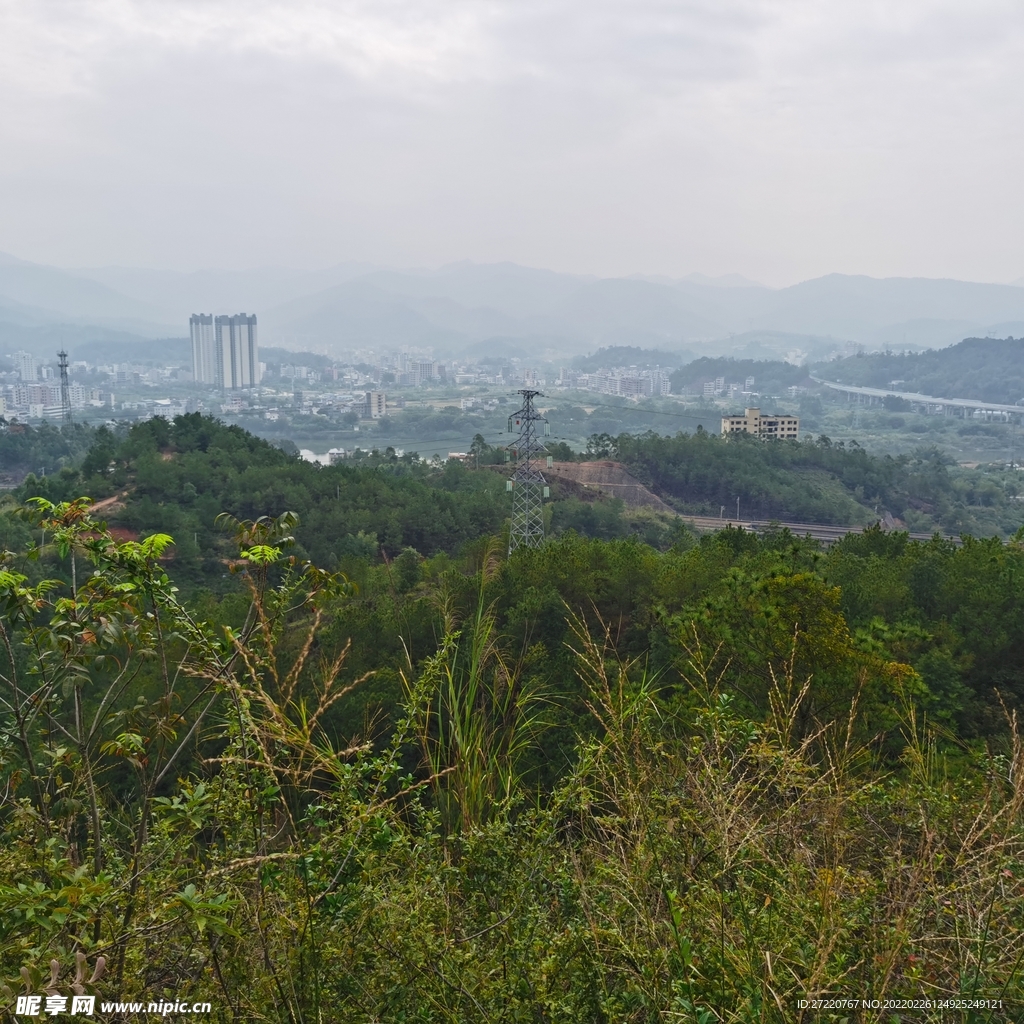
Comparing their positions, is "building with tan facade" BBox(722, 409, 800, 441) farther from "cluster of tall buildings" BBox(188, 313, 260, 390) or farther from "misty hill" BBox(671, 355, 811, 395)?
"cluster of tall buildings" BBox(188, 313, 260, 390)

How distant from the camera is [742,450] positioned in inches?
1144

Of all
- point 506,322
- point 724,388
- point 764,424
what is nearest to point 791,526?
point 764,424

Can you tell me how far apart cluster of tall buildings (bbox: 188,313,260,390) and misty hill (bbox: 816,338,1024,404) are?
188 feet

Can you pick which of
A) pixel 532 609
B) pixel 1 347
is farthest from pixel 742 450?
pixel 1 347

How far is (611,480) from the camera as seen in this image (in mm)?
26453

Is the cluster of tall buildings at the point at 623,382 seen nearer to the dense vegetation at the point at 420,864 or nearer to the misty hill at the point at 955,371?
the misty hill at the point at 955,371

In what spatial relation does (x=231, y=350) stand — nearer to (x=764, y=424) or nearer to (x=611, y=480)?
(x=764, y=424)

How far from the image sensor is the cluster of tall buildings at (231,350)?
9331 centimetres

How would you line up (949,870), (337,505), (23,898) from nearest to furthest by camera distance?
1. (23,898)
2. (949,870)
3. (337,505)

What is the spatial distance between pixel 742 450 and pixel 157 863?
94.3ft

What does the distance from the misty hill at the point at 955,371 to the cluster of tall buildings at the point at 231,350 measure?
57352mm

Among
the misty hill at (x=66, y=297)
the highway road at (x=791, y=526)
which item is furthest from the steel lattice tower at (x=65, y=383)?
the misty hill at (x=66, y=297)

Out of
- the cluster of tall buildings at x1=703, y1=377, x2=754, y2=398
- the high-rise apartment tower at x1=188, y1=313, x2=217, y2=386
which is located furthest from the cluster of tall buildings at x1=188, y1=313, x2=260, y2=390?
the cluster of tall buildings at x1=703, y1=377, x2=754, y2=398

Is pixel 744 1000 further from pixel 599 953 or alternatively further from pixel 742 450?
pixel 742 450
